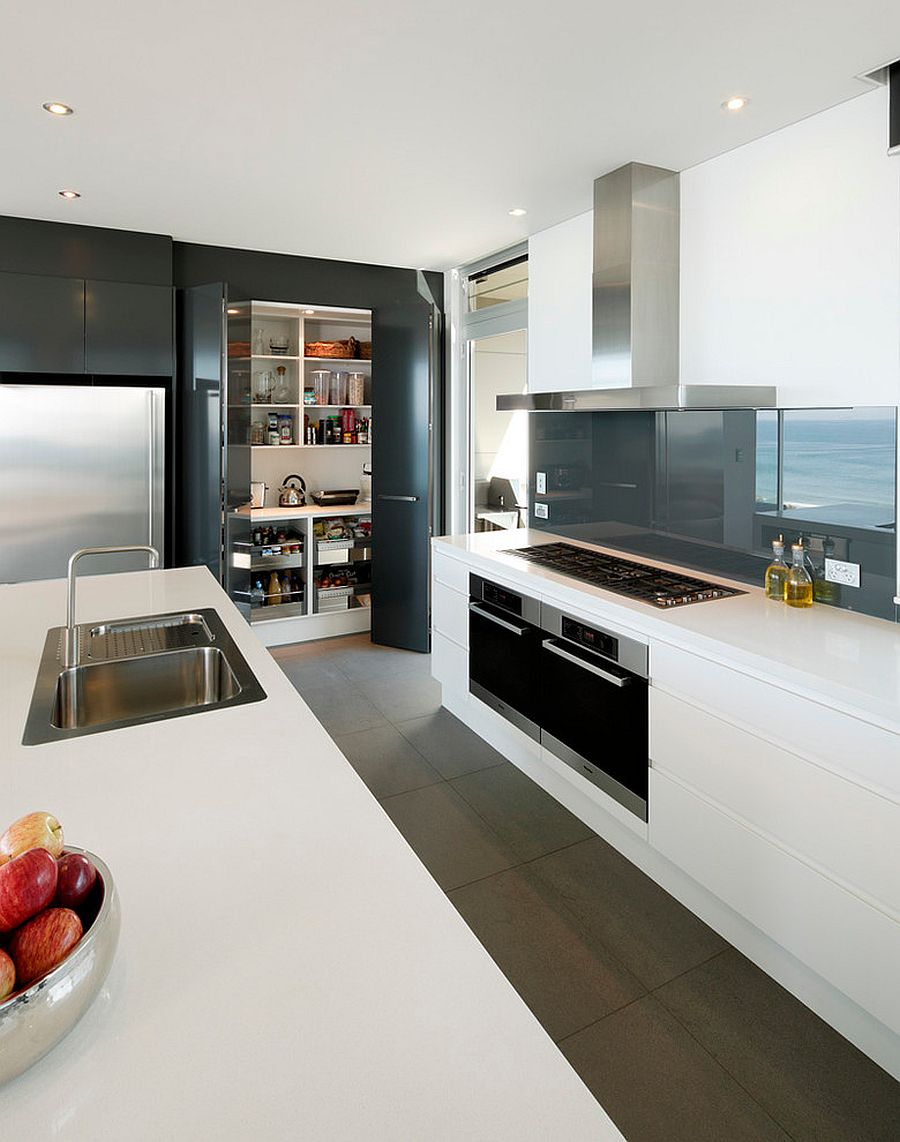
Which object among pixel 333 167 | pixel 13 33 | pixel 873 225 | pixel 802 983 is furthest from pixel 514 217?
pixel 802 983

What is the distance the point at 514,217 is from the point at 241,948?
11.3ft

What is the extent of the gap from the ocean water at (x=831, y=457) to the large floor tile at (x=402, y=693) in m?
2.01

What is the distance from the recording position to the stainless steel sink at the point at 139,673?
1.76 metres

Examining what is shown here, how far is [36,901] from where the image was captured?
71 cm

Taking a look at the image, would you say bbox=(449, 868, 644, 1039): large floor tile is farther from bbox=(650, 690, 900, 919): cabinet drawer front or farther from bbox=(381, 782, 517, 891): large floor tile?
bbox=(650, 690, 900, 919): cabinet drawer front

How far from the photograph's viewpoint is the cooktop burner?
2.40 m

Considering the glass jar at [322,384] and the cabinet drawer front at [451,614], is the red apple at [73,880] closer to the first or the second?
the cabinet drawer front at [451,614]

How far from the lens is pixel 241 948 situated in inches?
33.5

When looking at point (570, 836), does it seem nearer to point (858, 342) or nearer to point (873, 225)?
point (858, 342)

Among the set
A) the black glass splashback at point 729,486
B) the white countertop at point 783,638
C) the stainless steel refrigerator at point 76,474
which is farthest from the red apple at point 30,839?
the stainless steel refrigerator at point 76,474

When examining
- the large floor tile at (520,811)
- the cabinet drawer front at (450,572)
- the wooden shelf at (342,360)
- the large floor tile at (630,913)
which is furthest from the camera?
the wooden shelf at (342,360)

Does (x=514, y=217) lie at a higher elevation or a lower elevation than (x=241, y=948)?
higher

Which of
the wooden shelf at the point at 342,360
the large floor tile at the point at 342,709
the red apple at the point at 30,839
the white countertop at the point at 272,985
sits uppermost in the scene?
the wooden shelf at the point at 342,360

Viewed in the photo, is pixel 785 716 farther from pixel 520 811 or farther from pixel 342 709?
pixel 342 709
